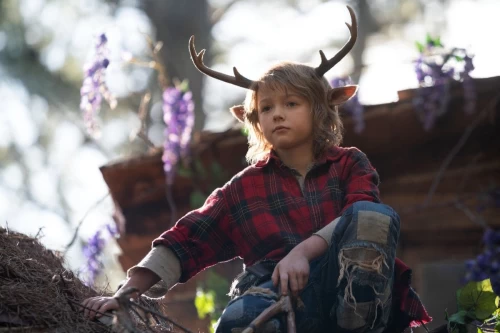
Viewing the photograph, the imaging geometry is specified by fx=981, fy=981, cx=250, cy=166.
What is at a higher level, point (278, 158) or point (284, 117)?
point (284, 117)

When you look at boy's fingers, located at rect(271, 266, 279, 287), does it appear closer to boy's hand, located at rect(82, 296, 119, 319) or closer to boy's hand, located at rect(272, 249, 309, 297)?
boy's hand, located at rect(272, 249, 309, 297)

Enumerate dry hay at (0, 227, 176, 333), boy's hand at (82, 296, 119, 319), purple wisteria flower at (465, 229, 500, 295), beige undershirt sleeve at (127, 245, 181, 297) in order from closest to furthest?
dry hay at (0, 227, 176, 333) < boy's hand at (82, 296, 119, 319) < beige undershirt sleeve at (127, 245, 181, 297) < purple wisteria flower at (465, 229, 500, 295)

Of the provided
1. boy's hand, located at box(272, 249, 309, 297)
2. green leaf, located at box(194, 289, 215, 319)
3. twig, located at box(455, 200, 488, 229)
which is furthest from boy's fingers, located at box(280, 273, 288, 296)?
twig, located at box(455, 200, 488, 229)

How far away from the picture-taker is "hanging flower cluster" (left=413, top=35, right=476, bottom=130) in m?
6.45

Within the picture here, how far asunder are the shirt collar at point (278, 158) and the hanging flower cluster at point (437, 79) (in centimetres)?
264

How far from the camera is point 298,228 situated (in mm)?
3637

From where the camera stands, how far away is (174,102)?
25.3ft

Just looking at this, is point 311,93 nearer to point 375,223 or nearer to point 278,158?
point 278,158

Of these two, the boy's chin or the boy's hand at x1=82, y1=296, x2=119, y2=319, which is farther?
the boy's chin

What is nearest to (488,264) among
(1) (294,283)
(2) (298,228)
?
(2) (298,228)

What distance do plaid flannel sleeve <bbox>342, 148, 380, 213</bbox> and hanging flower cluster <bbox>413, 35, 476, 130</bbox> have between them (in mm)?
2701

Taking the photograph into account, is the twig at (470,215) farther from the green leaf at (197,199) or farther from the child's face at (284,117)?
the child's face at (284,117)

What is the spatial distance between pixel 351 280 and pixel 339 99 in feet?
3.21

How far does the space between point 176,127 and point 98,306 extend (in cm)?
443
